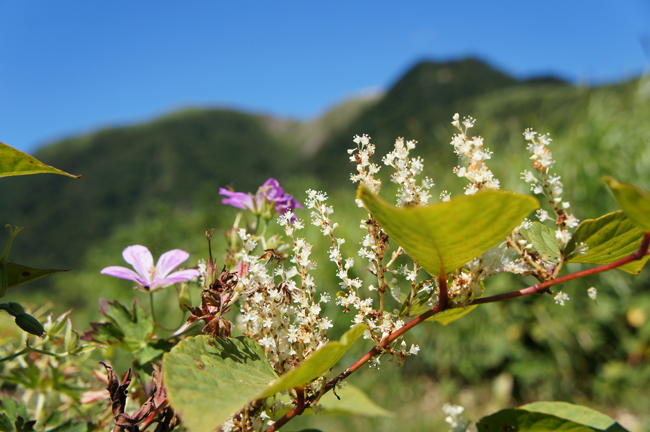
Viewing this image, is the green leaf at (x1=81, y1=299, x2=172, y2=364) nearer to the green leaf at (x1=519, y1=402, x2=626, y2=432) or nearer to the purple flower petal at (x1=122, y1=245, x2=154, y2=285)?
the purple flower petal at (x1=122, y1=245, x2=154, y2=285)

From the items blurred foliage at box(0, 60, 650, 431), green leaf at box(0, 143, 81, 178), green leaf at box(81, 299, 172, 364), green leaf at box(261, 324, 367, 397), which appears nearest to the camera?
green leaf at box(261, 324, 367, 397)

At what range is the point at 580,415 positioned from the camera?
1.29 ft

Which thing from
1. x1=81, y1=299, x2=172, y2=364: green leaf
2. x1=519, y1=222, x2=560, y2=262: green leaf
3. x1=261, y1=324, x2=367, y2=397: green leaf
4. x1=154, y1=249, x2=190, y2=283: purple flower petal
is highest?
x1=154, y1=249, x2=190, y2=283: purple flower petal

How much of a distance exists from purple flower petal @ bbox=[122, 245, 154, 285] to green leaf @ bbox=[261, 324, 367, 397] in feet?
0.77

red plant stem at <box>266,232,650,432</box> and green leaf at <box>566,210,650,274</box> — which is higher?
green leaf at <box>566,210,650,274</box>

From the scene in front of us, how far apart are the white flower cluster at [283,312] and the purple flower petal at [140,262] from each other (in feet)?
0.43

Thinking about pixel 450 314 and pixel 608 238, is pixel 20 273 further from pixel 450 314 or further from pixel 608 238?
pixel 608 238

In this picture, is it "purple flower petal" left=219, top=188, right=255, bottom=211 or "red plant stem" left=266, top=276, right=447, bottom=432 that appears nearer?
"red plant stem" left=266, top=276, right=447, bottom=432

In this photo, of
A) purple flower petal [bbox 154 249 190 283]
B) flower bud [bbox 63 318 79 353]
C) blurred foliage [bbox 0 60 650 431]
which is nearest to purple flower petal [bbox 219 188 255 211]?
purple flower petal [bbox 154 249 190 283]

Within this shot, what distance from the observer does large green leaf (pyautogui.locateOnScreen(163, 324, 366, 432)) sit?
0.74 feet

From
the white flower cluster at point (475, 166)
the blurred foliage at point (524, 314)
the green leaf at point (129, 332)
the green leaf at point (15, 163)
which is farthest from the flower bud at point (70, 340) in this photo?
the blurred foliage at point (524, 314)

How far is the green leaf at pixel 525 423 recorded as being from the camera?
37 cm

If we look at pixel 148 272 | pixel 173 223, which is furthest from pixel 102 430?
pixel 173 223

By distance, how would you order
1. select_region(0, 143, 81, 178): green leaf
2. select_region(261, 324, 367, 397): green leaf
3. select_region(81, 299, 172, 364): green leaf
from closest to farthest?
select_region(261, 324, 367, 397): green leaf
select_region(0, 143, 81, 178): green leaf
select_region(81, 299, 172, 364): green leaf
